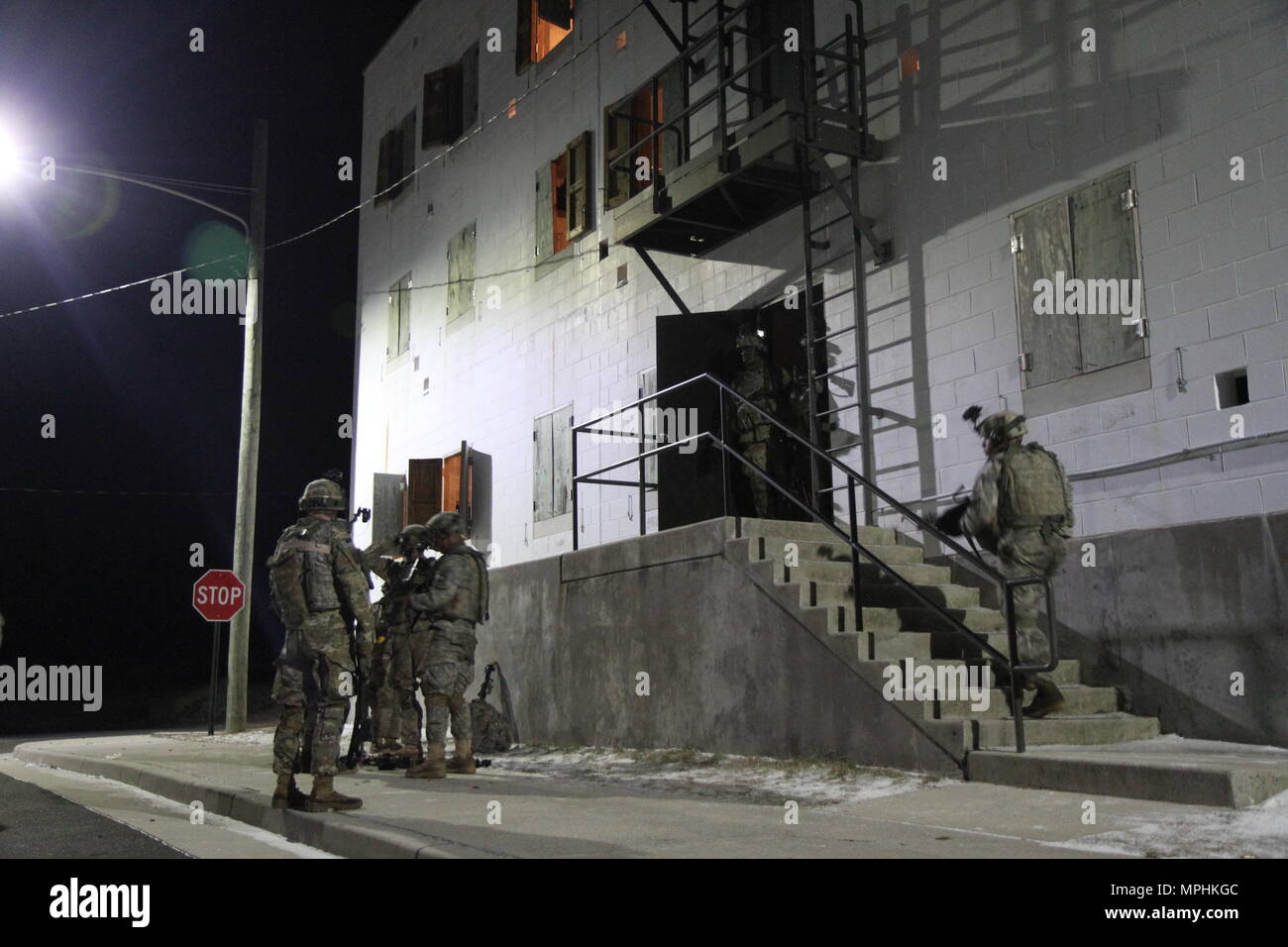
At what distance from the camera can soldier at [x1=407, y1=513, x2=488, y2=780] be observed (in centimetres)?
907

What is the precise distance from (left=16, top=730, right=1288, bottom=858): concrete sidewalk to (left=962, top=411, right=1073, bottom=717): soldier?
1.58m

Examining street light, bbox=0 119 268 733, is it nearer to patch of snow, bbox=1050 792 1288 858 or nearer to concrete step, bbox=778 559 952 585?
concrete step, bbox=778 559 952 585

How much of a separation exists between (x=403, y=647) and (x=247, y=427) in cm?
831

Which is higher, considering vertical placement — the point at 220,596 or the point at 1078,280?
the point at 1078,280

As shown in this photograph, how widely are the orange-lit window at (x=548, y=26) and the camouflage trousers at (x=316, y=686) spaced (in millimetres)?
11789

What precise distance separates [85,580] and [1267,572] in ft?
114

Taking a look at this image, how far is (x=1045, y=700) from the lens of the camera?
24.8 ft

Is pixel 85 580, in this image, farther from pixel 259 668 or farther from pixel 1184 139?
pixel 1184 139

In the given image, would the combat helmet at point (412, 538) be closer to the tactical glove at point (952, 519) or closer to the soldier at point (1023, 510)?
the tactical glove at point (952, 519)

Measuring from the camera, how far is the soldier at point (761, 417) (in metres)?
11.3

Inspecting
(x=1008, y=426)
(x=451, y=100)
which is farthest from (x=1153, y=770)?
(x=451, y=100)

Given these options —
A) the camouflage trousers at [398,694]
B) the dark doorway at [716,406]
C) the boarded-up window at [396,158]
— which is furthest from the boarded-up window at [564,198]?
the camouflage trousers at [398,694]
